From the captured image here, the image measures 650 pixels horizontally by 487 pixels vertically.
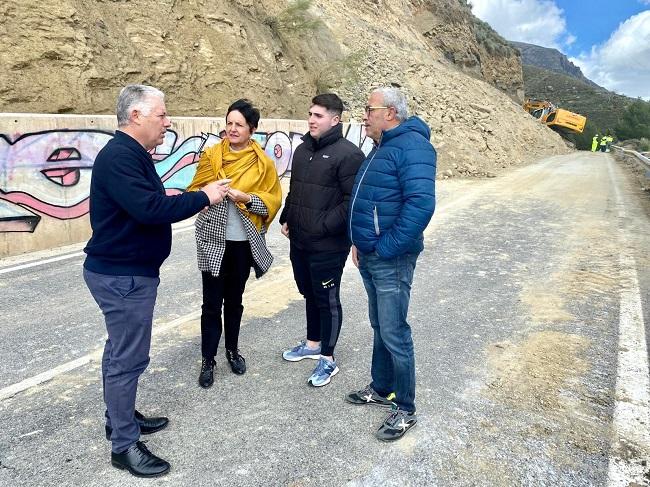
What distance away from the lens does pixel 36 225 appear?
717 cm

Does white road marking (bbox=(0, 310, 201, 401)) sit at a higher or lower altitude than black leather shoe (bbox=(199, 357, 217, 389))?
lower

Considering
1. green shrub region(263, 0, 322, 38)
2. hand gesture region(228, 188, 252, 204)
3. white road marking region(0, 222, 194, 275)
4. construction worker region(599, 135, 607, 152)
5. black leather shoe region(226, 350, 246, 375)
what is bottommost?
white road marking region(0, 222, 194, 275)

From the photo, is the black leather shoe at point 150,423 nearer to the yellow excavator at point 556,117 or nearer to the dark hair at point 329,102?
the dark hair at point 329,102

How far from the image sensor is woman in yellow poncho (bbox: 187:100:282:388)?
3.38m

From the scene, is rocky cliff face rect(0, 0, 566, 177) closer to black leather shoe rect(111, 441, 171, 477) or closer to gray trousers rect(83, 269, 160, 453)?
gray trousers rect(83, 269, 160, 453)

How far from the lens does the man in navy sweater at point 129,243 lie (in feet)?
7.91

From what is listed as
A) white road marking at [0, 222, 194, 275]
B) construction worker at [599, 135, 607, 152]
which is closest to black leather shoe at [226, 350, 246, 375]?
white road marking at [0, 222, 194, 275]

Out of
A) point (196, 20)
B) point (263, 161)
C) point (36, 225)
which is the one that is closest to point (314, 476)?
point (263, 161)

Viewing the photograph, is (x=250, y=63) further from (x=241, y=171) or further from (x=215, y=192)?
(x=215, y=192)

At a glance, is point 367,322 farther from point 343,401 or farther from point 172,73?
point 172,73

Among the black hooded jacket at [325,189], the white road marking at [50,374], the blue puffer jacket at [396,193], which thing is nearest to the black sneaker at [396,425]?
the blue puffer jacket at [396,193]

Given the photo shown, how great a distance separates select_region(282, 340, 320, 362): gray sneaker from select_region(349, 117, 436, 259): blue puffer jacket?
1309 mm

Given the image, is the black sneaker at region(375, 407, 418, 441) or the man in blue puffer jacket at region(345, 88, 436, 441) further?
the black sneaker at region(375, 407, 418, 441)

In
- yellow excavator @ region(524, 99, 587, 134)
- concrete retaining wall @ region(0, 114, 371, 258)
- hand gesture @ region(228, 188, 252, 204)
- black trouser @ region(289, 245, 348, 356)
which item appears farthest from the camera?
yellow excavator @ region(524, 99, 587, 134)
